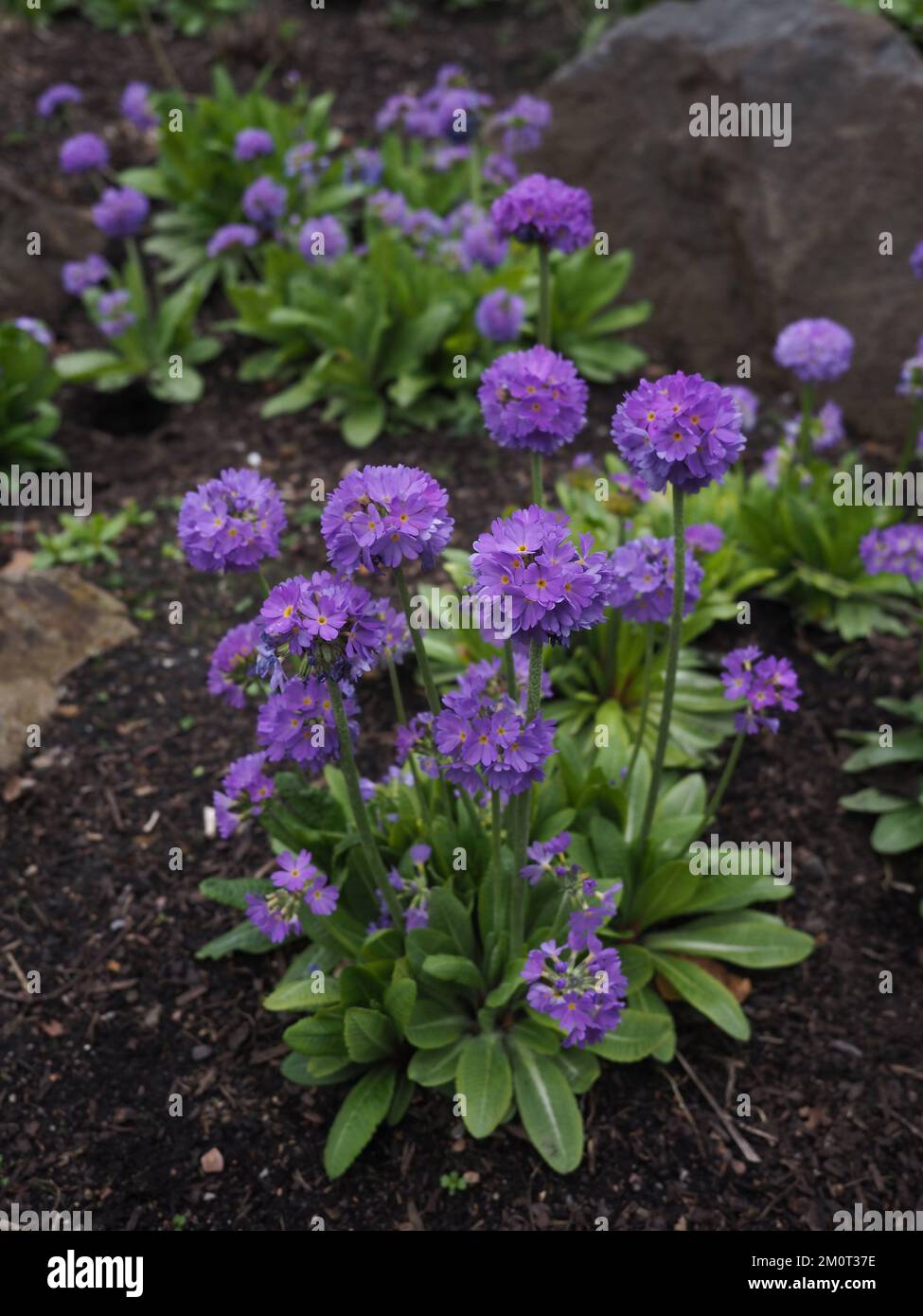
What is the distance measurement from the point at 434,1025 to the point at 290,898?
60 centimetres

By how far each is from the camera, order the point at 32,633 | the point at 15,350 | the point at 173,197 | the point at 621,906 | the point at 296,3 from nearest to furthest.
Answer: the point at 621,906
the point at 32,633
the point at 15,350
the point at 173,197
the point at 296,3

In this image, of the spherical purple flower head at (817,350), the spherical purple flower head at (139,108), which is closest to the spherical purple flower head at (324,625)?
the spherical purple flower head at (817,350)

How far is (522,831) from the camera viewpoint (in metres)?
2.84

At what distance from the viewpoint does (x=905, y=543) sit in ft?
14.3

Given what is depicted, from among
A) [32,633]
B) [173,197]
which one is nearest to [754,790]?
[32,633]

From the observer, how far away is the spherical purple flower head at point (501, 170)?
6352 millimetres

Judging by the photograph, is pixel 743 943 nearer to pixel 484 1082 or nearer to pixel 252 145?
pixel 484 1082

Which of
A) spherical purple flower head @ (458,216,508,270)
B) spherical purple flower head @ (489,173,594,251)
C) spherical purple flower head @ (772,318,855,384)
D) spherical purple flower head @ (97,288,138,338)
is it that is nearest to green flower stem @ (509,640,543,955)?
spherical purple flower head @ (489,173,594,251)

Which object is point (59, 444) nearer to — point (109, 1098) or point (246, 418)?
point (246, 418)

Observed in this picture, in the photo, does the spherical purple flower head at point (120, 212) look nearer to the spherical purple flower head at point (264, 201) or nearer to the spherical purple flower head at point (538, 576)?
the spherical purple flower head at point (264, 201)

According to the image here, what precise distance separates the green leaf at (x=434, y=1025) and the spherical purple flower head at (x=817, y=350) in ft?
9.41

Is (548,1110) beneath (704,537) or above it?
beneath

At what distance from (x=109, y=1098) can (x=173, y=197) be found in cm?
584

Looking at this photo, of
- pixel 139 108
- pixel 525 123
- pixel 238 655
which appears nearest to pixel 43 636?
pixel 238 655
